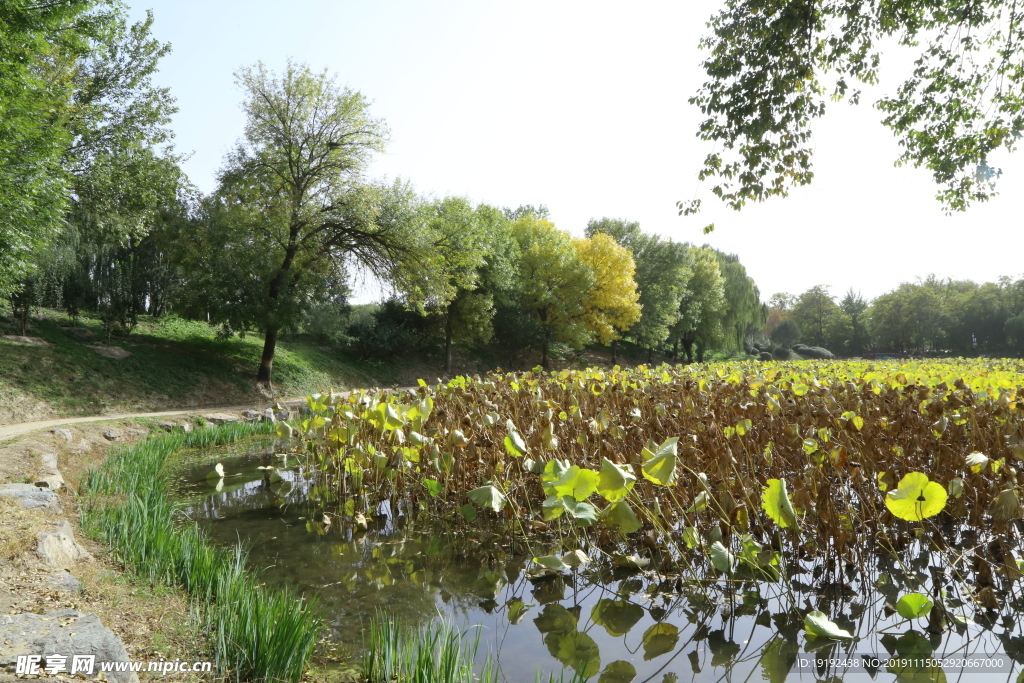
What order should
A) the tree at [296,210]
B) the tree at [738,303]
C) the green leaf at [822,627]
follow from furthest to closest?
the tree at [738,303]
the tree at [296,210]
the green leaf at [822,627]

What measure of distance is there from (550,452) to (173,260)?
1491cm

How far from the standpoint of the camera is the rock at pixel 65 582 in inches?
116

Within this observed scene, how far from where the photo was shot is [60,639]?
227 cm

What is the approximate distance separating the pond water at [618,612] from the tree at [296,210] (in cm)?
1221

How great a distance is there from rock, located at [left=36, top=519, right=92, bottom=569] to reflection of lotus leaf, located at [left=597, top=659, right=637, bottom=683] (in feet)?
9.67

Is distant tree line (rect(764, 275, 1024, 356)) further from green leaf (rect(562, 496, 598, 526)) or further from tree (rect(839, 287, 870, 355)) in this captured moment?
green leaf (rect(562, 496, 598, 526))

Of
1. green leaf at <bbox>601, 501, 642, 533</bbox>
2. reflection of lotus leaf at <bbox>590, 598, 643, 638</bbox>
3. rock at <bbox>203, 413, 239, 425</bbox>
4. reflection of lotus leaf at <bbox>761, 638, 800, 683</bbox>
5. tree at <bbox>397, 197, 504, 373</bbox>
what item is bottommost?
rock at <bbox>203, 413, 239, 425</bbox>

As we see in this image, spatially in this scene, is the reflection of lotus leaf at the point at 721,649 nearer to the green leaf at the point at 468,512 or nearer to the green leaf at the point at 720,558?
the green leaf at the point at 720,558

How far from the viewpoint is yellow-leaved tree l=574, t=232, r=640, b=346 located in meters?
28.8

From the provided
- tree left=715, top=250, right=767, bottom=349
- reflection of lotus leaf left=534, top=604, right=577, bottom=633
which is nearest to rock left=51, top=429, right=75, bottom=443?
reflection of lotus leaf left=534, top=604, right=577, bottom=633

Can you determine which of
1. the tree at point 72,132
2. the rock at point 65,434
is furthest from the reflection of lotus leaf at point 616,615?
the tree at point 72,132

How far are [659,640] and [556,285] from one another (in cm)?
2583

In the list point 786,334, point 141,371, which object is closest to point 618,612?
point 141,371

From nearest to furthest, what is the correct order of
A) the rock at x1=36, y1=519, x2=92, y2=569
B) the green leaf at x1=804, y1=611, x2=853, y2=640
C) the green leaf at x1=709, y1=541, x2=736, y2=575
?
the green leaf at x1=804, y1=611, x2=853, y2=640 → the green leaf at x1=709, y1=541, x2=736, y2=575 → the rock at x1=36, y1=519, x2=92, y2=569
